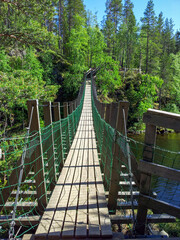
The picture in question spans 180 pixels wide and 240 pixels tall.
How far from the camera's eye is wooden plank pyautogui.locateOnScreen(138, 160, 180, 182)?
1.43 m

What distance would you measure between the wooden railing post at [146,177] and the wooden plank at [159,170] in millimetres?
46

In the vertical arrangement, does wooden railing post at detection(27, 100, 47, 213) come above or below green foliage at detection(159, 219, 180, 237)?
above

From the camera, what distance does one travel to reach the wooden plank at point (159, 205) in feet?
4.96

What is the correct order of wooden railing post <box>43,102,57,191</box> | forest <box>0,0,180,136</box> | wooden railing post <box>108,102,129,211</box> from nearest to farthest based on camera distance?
wooden railing post <box>108,102,129,211</box>
wooden railing post <box>43,102,57,191</box>
forest <box>0,0,180,136</box>

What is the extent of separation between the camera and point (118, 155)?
7.53ft

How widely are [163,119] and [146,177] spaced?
20.2 inches

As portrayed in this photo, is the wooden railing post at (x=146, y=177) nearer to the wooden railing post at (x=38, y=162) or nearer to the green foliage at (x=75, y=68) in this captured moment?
the wooden railing post at (x=38, y=162)

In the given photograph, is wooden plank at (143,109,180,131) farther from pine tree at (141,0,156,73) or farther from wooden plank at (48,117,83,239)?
pine tree at (141,0,156,73)

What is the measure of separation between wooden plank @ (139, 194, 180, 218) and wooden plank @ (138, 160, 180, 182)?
24 centimetres

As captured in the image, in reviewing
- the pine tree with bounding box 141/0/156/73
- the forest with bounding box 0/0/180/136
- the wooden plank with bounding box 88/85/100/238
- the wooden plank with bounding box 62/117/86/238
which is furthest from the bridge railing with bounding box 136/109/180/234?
the pine tree with bounding box 141/0/156/73

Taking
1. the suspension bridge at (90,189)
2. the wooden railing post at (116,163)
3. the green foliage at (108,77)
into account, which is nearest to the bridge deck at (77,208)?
the suspension bridge at (90,189)

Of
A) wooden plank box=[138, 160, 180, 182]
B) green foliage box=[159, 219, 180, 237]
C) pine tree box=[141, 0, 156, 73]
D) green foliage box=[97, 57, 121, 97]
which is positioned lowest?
green foliage box=[159, 219, 180, 237]

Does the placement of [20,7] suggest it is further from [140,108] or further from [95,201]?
[140,108]

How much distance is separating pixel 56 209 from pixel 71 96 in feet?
66.2
